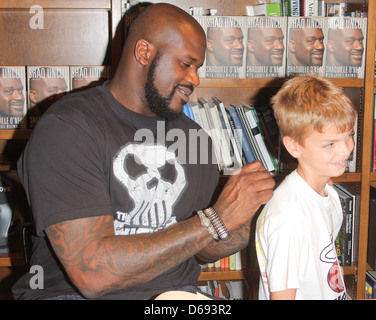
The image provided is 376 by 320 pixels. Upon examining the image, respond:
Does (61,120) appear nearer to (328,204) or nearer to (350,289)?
(328,204)

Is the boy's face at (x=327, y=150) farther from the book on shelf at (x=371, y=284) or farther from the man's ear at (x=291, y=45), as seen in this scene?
the book on shelf at (x=371, y=284)

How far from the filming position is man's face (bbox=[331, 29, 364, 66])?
160 cm

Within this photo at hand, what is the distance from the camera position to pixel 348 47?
161cm

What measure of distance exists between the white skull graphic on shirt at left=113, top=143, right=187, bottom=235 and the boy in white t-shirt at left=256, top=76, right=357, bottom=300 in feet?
0.91

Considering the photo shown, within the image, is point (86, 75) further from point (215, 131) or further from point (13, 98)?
point (215, 131)

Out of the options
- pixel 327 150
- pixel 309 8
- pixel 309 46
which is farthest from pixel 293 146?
pixel 309 8

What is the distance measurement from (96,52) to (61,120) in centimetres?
92

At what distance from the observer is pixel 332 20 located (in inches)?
62.8

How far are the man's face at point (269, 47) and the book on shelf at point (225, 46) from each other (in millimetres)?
55

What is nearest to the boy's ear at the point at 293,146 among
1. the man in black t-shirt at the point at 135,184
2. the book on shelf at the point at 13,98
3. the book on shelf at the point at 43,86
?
the man in black t-shirt at the point at 135,184

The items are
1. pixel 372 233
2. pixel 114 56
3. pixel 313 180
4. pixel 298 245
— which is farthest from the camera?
pixel 372 233

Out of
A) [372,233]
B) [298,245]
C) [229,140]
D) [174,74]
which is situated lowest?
[372,233]

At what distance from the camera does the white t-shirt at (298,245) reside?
3.41ft

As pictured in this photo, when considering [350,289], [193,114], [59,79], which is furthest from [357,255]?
[59,79]
